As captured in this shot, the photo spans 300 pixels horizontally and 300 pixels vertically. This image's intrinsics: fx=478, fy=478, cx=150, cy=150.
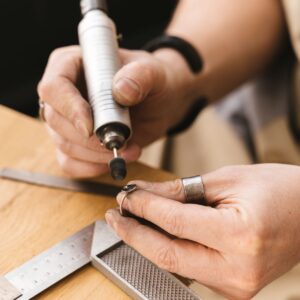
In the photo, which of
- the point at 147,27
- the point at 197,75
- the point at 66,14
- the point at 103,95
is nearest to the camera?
the point at 103,95

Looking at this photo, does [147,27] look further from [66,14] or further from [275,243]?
[275,243]

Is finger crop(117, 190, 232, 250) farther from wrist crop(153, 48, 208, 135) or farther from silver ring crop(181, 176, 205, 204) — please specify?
wrist crop(153, 48, 208, 135)

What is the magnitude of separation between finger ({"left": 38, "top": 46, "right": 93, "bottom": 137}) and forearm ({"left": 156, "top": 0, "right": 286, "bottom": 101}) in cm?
35

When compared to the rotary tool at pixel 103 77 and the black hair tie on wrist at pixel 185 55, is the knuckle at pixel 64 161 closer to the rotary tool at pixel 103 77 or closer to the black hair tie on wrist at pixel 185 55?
the rotary tool at pixel 103 77

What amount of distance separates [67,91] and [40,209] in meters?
0.20

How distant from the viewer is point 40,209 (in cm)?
78

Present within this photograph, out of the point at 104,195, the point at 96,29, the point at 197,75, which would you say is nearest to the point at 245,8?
the point at 197,75

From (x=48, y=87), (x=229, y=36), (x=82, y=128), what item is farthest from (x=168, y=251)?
(x=229, y=36)

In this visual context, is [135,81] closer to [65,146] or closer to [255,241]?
[65,146]

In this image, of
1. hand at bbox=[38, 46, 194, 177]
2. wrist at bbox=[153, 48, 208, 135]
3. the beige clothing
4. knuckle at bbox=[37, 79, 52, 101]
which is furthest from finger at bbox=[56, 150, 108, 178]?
the beige clothing

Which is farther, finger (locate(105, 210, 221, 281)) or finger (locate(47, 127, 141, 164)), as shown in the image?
finger (locate(47, 127, 141, 164))

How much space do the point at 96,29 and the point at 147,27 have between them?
1.21 m

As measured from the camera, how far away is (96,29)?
78 centimetres

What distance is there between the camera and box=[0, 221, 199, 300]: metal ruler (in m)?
0.65
